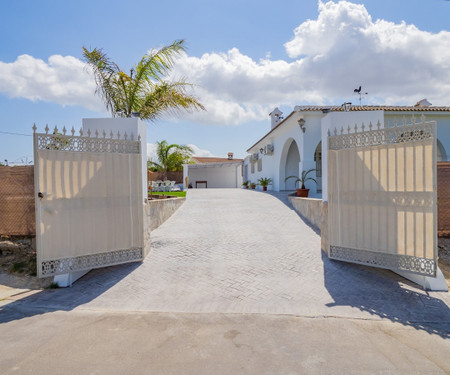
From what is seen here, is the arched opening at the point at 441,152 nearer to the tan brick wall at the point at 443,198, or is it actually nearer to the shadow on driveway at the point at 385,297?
the tan brick wall at the point at 443,198

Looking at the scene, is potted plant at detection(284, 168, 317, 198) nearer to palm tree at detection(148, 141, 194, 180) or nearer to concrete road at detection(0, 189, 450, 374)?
concrete road at detection(0, 189, 450, 374)

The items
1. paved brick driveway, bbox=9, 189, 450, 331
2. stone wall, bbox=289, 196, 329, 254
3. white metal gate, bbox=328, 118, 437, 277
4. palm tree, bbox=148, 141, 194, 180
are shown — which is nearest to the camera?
paved brick driveway, bbox=9, 189, 450, 331

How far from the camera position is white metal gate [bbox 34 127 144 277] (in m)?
5.14

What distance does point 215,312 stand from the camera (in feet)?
13.7

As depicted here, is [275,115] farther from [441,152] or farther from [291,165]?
[441,152]

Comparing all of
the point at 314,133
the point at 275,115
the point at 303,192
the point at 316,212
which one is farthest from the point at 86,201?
the point at 275,115

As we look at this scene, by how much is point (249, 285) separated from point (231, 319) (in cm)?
123

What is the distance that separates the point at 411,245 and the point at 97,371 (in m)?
5.19

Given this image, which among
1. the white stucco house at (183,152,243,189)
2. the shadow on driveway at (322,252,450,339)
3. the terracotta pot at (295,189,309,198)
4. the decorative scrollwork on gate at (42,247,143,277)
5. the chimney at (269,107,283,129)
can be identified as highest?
the chimney at (269,107,283,129)

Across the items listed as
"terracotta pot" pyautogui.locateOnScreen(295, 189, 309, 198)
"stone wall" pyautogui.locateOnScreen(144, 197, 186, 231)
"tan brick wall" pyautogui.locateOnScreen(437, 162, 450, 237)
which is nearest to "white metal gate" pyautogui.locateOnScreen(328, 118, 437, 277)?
"tan brick wall" pyautogui.locateOnScreen(437, 162, 450, 237)

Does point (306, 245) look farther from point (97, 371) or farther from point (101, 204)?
point (97, 371)

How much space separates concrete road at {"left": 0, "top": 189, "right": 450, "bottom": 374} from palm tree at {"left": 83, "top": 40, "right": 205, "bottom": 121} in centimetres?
487

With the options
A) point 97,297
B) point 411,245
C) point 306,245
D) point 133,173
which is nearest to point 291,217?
point 306,245

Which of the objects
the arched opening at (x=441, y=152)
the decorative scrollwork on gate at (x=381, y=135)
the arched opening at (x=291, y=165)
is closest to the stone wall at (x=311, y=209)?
the decorative scrollwork on gate at (x=381, y=135)
